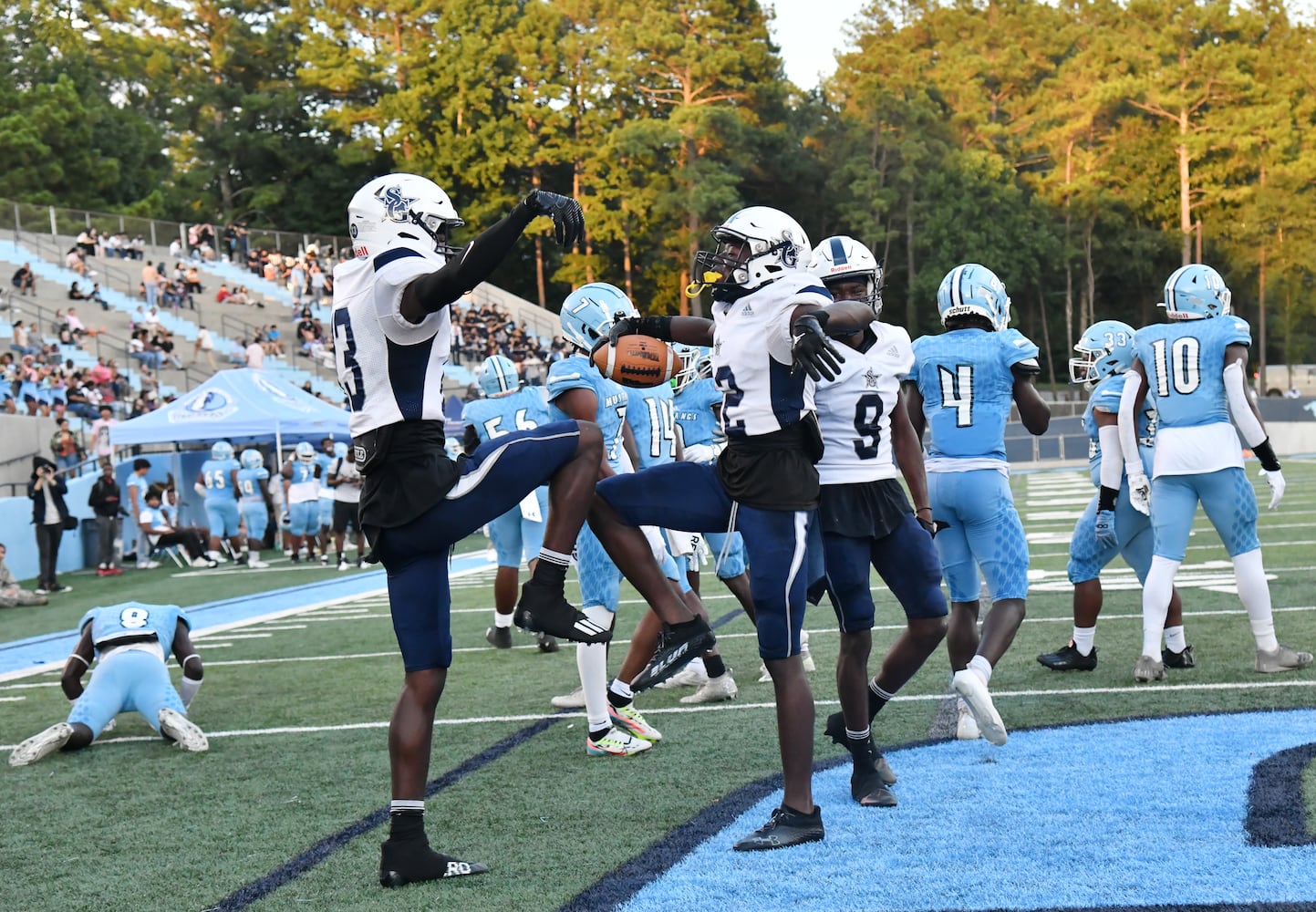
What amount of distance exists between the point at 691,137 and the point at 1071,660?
41682 mm

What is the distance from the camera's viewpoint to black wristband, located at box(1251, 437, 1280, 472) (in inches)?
275

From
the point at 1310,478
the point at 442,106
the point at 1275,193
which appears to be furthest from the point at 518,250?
the point at 1310,478

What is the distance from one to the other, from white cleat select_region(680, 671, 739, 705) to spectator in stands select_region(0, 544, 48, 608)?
1096cm

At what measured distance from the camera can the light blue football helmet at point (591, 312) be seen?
620cm

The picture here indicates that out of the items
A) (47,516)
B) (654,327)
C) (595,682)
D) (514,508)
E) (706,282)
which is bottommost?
(595,682)

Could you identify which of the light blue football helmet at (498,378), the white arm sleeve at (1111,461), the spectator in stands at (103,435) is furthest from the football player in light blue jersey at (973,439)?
the spectator in stands at (103,435)

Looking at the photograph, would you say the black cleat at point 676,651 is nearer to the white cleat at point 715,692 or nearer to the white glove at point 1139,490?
the white cleat at point 715,692

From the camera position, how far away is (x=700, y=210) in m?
45.9

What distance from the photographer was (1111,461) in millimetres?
7488

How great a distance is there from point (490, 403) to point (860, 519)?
496 cm

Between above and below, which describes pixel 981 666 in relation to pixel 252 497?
below

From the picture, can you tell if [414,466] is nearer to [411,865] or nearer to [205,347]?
[411,865]

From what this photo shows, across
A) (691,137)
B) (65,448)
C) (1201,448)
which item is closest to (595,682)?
(1201,448)

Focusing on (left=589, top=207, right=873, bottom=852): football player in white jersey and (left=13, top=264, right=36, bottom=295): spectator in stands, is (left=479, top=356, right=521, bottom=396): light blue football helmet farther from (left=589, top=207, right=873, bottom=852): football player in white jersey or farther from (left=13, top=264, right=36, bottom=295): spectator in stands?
(left=13, top=264, right=36, bottom=295): spectator in stands
